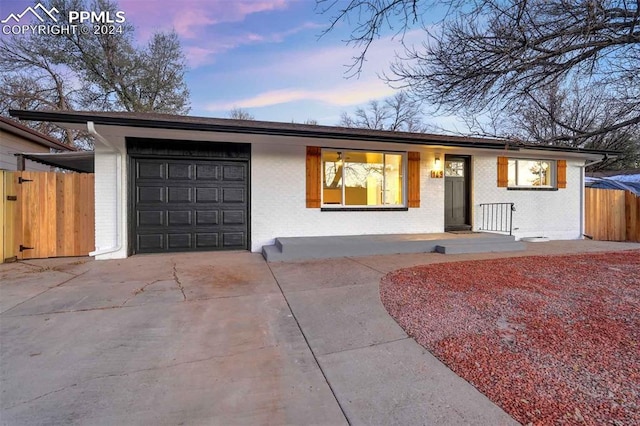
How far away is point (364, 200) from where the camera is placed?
789 cm

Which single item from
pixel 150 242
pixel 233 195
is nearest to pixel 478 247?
pixel 233 195

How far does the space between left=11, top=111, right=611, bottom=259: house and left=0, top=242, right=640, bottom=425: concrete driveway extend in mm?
2336

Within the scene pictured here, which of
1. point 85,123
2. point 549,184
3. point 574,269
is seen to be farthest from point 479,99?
point 85,123

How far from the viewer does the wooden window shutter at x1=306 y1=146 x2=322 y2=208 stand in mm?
7242

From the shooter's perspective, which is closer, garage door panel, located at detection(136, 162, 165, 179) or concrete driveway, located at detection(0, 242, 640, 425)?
concrete driveway, located at detection(0, 242, 640, 425)

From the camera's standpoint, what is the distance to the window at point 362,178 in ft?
25.2

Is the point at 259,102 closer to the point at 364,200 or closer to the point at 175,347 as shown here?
the point at 364,200

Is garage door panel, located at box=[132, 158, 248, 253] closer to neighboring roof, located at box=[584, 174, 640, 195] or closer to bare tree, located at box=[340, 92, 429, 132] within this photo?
neighboring roof, located at box=[584, 174, 640, 195]

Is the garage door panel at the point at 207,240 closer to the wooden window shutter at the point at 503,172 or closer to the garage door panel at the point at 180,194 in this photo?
the garage door panel at the point at 180,194

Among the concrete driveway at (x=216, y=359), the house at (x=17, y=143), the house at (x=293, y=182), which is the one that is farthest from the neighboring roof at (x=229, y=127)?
the house at (x=17, y=143)

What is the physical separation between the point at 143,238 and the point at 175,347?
4.70 meters

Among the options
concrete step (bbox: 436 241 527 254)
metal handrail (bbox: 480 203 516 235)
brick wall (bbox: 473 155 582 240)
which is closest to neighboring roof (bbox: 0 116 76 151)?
concrete step (bbox: 436 241 527 254)

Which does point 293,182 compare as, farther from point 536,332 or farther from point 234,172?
point 536,332

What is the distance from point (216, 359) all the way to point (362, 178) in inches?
244
